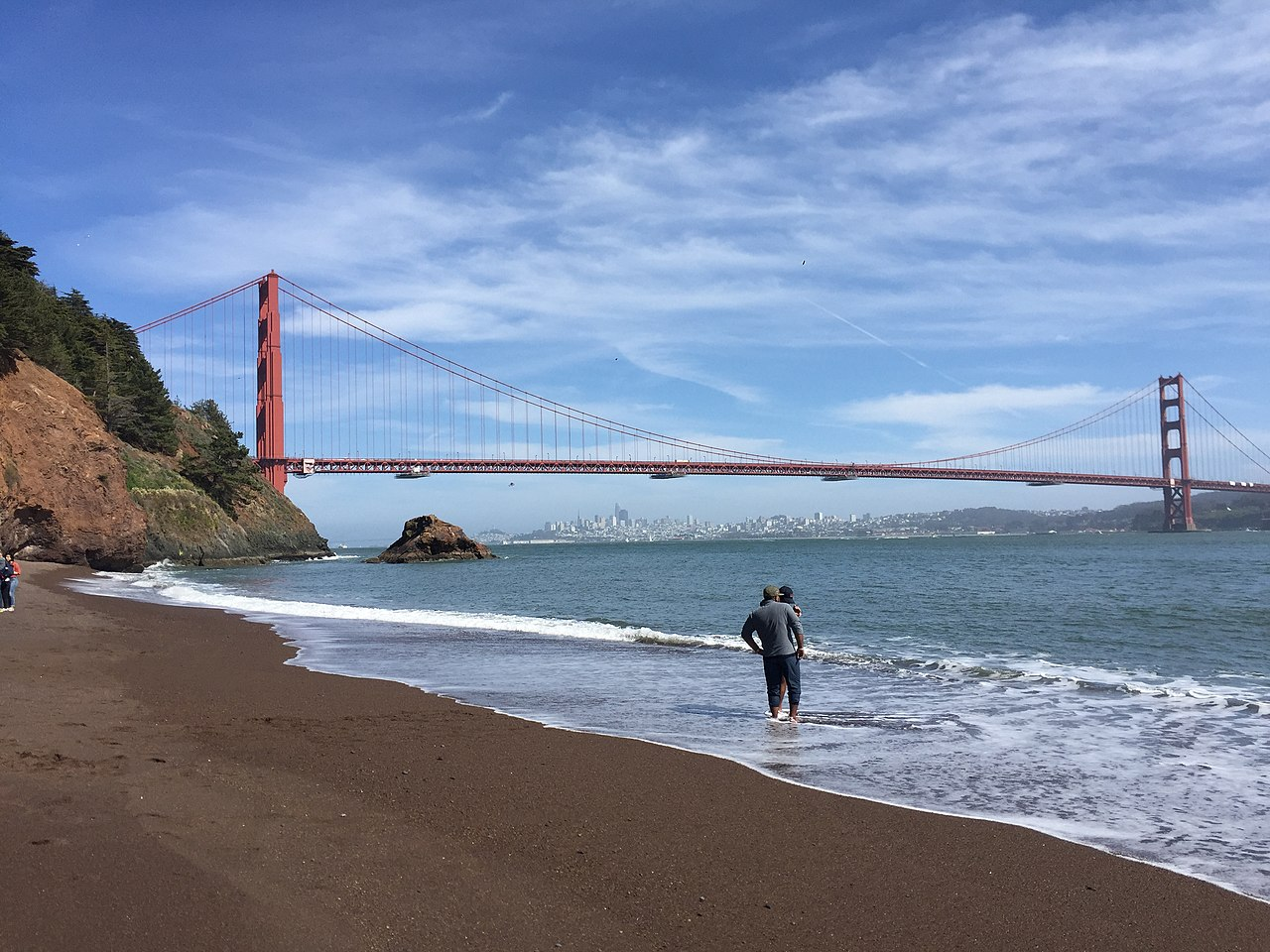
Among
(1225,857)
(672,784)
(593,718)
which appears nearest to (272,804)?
(672,784)

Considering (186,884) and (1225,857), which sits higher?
(186,884)

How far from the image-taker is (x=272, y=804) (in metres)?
4.89

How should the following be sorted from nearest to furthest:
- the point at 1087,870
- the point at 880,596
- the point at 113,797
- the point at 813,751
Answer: the point at 1087,870 < the point at 113,797 < the point at 813,751 < the point at 880,596

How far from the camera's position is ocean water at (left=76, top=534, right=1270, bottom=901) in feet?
18.9

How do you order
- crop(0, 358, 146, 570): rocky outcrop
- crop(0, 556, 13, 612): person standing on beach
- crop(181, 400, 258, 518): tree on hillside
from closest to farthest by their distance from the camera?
crop(0, 556, 13, 612): person standing on beach, crop(0, 358, 146, 570): rocky outcrop, crop(181, 400, 258, 518): tree on hillside

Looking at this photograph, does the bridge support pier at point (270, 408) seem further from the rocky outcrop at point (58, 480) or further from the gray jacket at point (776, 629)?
the gray jacket at point (776, 629)

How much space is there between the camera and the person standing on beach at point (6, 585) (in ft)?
54.9

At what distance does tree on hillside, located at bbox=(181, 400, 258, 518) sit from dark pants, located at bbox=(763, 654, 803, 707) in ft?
196

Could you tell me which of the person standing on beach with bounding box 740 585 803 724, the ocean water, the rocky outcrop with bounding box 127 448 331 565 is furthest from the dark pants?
the rocky outcrop with bounding box 127 448 331 565

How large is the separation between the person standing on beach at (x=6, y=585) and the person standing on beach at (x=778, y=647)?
49.9 feet

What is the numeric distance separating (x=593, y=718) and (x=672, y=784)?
8.80 feet

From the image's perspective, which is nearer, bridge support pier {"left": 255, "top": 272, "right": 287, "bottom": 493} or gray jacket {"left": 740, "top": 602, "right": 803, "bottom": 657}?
gray jacket {"left": 740, "top": 602, "right": 803, "bottom": 657}

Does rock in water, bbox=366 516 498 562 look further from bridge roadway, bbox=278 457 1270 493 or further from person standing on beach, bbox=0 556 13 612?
person standing on beach, bbox=0 556 13 612

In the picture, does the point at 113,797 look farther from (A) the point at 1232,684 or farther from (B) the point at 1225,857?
(A) the point at 1232,684
